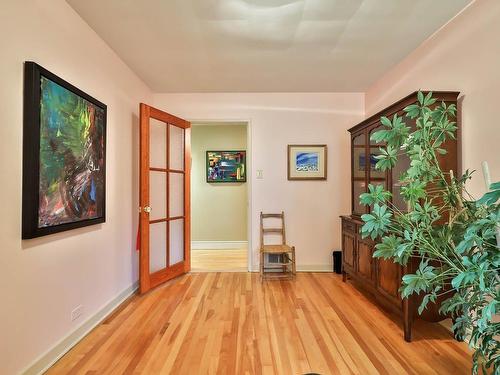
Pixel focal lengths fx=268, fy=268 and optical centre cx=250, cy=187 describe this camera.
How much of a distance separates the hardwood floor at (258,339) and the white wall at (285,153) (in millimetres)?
919

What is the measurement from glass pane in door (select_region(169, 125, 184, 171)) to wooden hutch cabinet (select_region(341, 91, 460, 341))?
2.15 meters

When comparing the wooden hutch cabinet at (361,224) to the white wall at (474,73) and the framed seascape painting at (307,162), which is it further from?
the framed seascape painting at (307,162)

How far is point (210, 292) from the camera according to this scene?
9.64ft

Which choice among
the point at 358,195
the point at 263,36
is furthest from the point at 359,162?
the point at 263,36

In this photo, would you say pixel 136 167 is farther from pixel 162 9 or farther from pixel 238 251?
pixel 238 251

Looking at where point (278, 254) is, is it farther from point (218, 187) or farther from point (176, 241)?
point (218, 187)

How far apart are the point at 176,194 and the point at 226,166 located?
1709 mm

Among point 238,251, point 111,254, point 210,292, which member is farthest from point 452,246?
point 238,251

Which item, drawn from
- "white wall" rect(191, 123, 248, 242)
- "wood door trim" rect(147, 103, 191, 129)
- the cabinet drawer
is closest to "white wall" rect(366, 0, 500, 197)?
the cabinet drawer

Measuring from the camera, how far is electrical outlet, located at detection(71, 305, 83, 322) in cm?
198

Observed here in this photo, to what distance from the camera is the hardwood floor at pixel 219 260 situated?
379 cm

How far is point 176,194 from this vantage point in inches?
136

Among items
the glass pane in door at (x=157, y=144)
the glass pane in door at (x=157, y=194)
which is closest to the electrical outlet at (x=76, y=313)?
the glass pane in door at (x=157, y=194)

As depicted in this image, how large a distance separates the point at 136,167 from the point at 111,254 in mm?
1012
